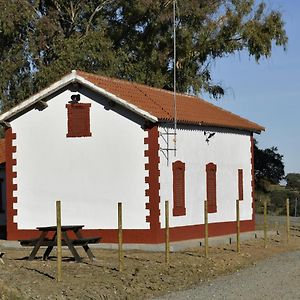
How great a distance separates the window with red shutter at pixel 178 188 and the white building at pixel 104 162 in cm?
3

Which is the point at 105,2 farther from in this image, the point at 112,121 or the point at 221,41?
the point at 112,121

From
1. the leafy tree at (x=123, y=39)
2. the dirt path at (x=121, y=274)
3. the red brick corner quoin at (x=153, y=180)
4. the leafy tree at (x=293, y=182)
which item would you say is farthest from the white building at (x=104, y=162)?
the leafy tree at (x=293, y=182)

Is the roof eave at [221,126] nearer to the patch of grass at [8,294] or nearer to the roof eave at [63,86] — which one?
the roof eave at [63,86]

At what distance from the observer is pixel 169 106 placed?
28.1m

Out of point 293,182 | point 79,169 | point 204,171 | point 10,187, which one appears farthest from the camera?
point 293,182

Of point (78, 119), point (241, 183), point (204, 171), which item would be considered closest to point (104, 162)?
point (78, 119)

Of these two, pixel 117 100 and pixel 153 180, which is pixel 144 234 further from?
pixel 117 100

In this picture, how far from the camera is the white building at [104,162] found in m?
24.9

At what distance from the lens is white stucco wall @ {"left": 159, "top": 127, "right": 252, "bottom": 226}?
25.8m

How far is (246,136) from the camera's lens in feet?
104

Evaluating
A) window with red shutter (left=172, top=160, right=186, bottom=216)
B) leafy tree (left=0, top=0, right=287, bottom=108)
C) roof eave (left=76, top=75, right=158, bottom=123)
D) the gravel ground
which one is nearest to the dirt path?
the gravel ground

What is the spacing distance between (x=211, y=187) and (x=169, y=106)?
3278 mm

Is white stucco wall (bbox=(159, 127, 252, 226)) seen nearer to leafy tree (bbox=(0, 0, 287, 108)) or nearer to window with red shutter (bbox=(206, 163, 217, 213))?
window with red shutter (bbox=(206, 163, 217, 213))

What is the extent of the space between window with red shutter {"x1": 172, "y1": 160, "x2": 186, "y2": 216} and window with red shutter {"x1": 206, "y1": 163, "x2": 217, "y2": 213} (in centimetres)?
197
